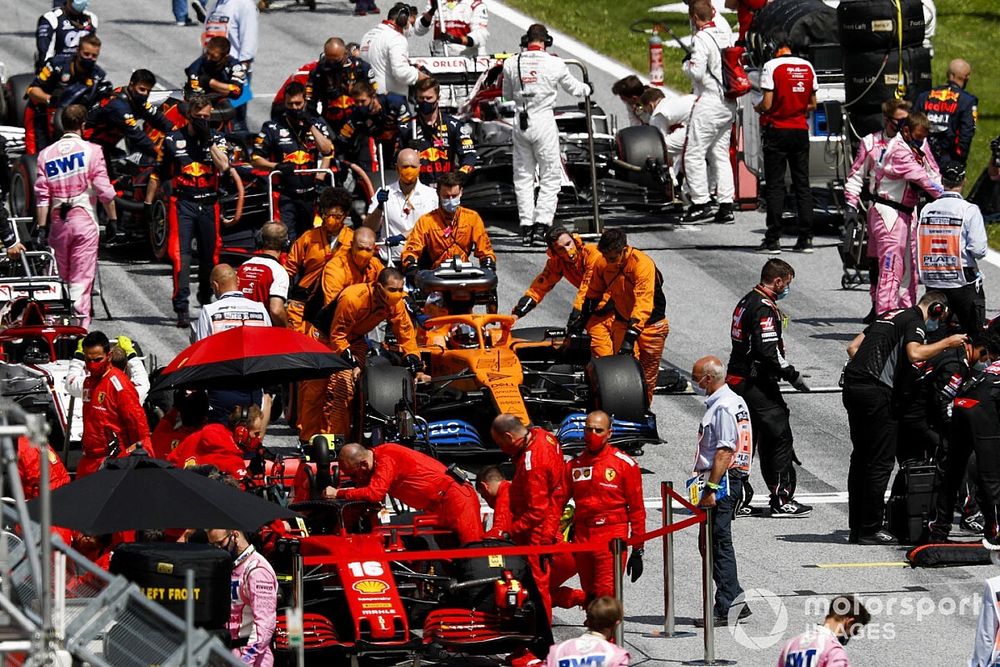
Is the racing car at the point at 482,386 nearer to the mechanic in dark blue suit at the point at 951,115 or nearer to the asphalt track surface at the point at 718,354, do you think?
the asphalt track surface at the point at 718,354

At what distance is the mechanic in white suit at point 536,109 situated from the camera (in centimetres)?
2239

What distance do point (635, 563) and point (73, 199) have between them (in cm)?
797

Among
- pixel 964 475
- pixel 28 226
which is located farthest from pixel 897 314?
pixel 28 226

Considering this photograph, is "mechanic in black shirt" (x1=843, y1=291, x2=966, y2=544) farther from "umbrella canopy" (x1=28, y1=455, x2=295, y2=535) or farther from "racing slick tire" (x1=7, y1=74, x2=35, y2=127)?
"racing slick tire" (x1=7, y1=74, x2=35, y2=127)

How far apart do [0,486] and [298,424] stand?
9154mm

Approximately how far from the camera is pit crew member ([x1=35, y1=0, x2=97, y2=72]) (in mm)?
23625

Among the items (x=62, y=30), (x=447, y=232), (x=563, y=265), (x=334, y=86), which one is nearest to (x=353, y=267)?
(x=447, y=232)

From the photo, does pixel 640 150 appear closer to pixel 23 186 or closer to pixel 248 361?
pixel 23 186

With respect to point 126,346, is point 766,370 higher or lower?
lower

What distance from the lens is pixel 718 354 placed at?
783 inches

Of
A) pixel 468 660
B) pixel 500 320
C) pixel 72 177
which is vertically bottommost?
pixel 468 660

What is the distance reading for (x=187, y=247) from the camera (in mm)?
20203

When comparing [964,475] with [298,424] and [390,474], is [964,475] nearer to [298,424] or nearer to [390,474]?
[390,474]

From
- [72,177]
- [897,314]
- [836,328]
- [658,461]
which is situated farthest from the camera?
[836,328]
